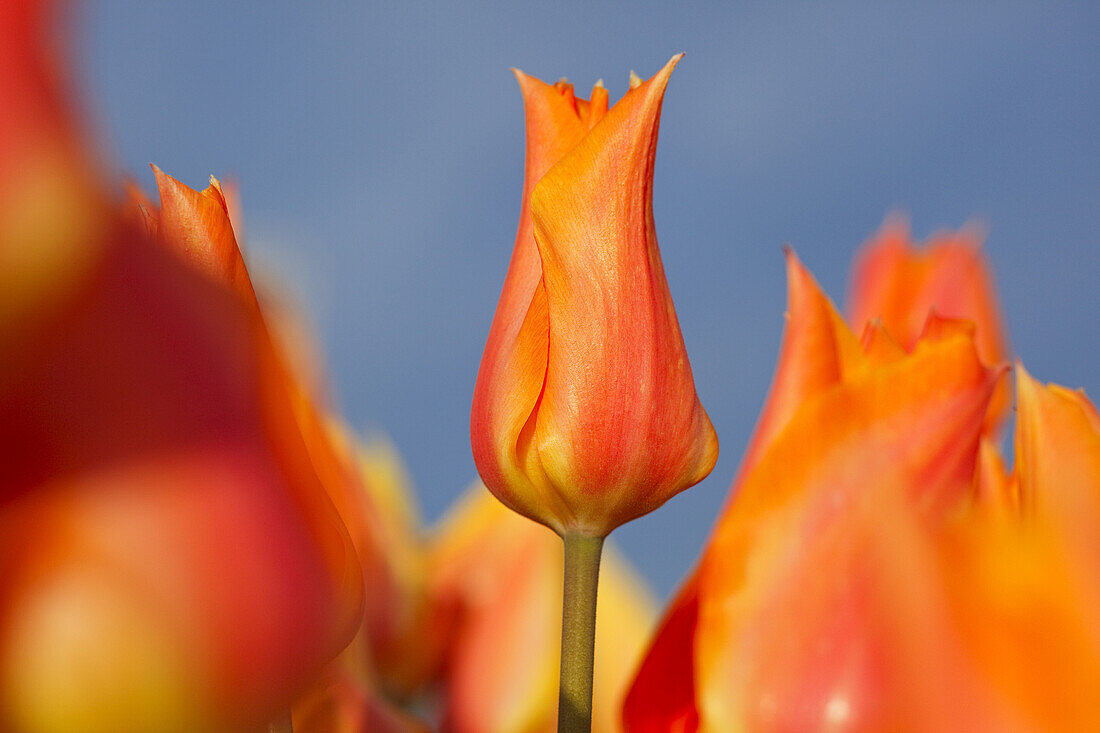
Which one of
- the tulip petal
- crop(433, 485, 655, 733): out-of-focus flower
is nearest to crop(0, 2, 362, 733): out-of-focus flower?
the tulip petal

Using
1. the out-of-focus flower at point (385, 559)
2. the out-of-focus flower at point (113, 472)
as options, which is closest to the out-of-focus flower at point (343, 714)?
the out-of-focus flower at point (385, 559)

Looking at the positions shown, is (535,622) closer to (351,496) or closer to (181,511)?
(351,496)

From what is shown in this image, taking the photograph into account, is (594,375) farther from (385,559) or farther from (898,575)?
(385,559)

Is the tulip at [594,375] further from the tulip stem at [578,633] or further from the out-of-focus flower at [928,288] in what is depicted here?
the out-of-focus flower at [928,288]

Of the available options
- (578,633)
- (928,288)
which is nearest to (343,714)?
(578,633)

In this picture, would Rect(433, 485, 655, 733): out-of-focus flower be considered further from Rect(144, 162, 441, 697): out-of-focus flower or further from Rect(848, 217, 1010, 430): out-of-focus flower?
Rect(848, 217, 1010, 430): out-of-focus flower

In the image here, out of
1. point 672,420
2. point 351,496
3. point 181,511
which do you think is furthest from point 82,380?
point 351,496
